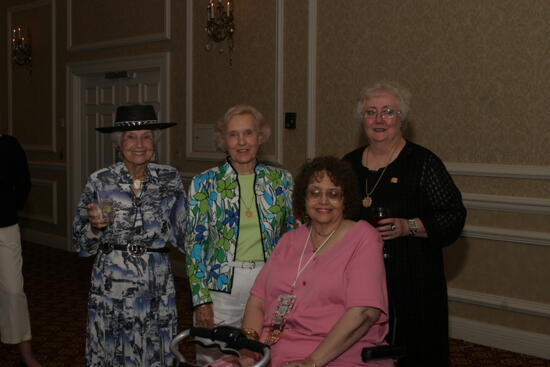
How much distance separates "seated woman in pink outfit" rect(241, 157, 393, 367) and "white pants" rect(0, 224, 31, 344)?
6.07 ft

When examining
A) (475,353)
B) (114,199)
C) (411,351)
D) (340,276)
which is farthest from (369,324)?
(475,353)

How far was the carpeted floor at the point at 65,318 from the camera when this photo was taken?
4.35 metres

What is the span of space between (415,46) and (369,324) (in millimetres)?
2980

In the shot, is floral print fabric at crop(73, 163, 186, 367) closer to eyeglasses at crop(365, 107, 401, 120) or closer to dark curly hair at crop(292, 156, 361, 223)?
dark curly hair at crop(292, 156, 361, 223)

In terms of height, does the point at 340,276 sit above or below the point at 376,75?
below

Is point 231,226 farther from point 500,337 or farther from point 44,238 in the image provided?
point 44,238

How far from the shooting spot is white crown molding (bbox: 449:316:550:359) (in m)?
4.39

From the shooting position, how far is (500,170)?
4.49m

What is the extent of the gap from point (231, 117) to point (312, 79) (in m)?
2.78

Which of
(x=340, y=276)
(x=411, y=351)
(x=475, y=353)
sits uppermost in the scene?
(x=340, y=276)

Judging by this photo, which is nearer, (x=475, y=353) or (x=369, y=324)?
(x=369, y=324)

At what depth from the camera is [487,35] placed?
177 inches

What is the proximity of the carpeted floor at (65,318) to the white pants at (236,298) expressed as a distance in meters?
1.67

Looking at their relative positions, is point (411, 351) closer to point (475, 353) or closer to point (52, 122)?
point (475, 353)
